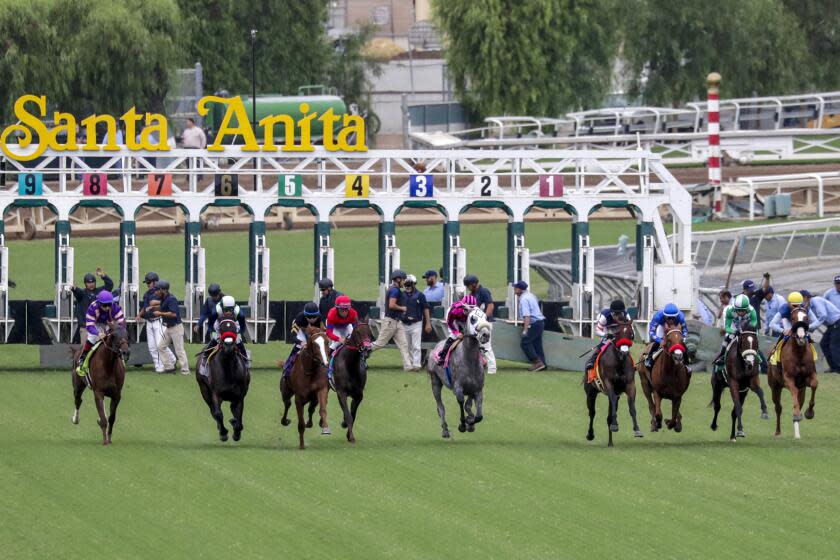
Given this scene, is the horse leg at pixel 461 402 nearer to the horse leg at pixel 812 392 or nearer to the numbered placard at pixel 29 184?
the horse leg at pixel 812 392

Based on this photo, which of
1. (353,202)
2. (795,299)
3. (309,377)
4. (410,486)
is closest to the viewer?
(410,486)

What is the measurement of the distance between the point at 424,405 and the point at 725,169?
26.5m

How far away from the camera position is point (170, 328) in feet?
85.4

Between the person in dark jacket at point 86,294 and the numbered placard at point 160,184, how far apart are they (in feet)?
6.13

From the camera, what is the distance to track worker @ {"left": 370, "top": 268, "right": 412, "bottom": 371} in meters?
25.9

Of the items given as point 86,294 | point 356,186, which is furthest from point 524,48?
point 86,294

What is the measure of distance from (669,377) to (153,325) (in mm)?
8366

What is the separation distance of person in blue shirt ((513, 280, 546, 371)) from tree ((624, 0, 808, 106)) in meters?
28.6

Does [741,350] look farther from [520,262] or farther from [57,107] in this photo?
[57,107]

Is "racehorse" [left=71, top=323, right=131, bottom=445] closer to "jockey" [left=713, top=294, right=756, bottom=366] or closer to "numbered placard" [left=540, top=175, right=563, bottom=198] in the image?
"jockey" [left=713, top=294, right=756, bottom=366]

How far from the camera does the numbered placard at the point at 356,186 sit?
2781 centimetres

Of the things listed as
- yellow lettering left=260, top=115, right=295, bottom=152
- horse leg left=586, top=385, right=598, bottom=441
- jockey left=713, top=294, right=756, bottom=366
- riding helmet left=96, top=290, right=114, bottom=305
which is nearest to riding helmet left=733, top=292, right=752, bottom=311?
jockey left=713, top=294, right=756, bottom=366

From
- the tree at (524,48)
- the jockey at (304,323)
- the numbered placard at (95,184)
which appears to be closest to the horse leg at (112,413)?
the jockey at (304,323)

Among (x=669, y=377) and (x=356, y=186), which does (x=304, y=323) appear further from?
(x=356, y=186)
